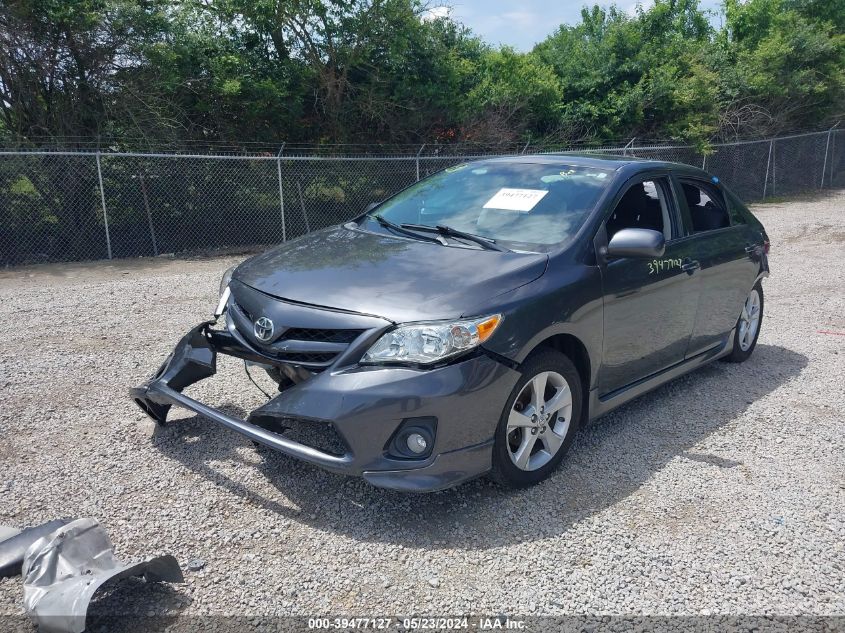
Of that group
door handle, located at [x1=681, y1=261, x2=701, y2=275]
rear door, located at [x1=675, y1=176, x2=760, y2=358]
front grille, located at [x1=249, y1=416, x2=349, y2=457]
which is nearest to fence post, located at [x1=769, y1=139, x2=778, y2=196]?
rear door, located at [x1=675, y1=176, x2=760, y2=358]

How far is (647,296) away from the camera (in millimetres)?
4391

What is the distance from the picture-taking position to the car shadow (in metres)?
3.38

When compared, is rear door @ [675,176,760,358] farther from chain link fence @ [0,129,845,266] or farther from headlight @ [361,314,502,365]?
chain link fence @ [0,129,845,266]

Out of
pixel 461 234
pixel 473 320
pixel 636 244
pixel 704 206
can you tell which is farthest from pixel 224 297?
pixel 704 206

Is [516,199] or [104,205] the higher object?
[516,199]

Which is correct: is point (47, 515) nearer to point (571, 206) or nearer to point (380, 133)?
point (571, 206)

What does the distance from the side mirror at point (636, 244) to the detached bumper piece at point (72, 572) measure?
2794 mm

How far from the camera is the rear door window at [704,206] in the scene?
16.8 ft

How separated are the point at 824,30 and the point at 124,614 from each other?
27206 mm

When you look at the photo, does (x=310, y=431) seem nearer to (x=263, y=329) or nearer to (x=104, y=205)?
(x=263, y=329)

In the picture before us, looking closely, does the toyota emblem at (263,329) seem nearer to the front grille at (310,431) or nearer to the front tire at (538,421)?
the front grille at (310,431)

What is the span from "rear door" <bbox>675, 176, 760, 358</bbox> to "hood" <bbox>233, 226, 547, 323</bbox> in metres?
1.82

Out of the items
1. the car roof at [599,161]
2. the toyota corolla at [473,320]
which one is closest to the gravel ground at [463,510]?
the toyota corolla at [473,320]

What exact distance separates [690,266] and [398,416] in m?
2.69
